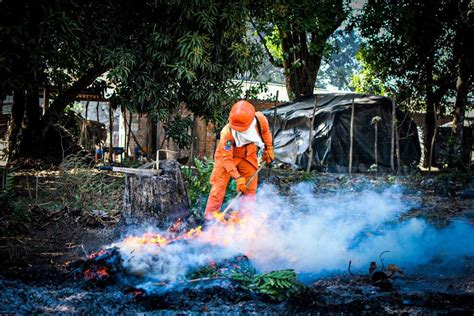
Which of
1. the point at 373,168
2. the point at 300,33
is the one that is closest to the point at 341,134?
the point at 373,168

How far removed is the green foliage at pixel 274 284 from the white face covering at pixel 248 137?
2.34m

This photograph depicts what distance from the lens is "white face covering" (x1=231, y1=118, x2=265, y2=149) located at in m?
6.63

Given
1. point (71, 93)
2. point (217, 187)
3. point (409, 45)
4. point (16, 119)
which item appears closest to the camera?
point (217, 187)

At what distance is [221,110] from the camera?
33.3ft

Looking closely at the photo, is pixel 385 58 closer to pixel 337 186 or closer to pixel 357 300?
pixel 337 186

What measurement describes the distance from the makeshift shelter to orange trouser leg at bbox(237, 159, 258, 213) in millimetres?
8452

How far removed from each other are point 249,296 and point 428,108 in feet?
50.7

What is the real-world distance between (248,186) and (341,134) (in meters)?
9.25

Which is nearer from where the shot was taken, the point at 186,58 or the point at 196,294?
the point at 196,294

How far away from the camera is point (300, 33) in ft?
54.6

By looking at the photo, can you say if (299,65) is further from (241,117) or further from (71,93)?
(241,117)

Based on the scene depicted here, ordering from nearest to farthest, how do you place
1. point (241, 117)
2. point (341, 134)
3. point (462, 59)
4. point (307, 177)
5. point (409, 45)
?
point (241, 117) → point (307, 177) → point (341, 134) → point (462, 59) → point (409, 45)

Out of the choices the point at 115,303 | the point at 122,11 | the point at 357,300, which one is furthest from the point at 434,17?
the point at 115,303


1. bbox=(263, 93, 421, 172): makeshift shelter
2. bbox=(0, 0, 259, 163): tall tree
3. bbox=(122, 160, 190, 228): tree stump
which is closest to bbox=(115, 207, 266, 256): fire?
bbox=(122, 160, 190, 228): tree stump
